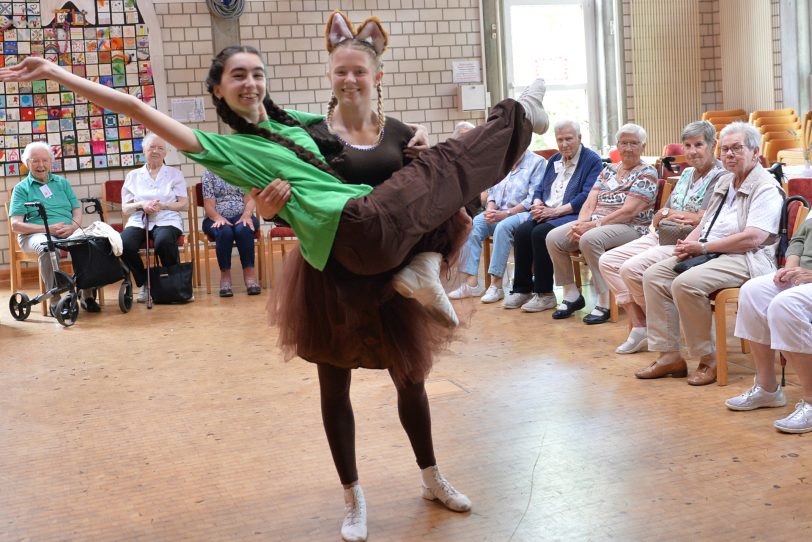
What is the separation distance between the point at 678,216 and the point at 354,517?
2.85m

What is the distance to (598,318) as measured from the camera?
5.98 m

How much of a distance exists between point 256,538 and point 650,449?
153cm

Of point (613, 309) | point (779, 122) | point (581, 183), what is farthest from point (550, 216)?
point (779, 122)

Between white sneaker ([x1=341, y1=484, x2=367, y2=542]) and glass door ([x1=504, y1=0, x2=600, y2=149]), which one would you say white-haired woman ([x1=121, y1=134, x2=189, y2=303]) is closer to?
glass door ([x1=504, y1=0, x2=600, y2=149])

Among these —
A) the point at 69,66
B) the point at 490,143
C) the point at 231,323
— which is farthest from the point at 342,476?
the point at 69,66

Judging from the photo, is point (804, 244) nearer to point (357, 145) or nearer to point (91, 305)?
point (357, 145)

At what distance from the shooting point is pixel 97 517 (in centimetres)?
316

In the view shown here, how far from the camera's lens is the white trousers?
3.67 m

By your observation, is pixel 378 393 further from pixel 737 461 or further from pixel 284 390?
pixel 737 461

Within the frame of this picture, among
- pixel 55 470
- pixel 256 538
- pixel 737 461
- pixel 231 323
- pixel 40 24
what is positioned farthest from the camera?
pixel 40 24

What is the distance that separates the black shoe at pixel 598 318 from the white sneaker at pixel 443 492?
3.04 meters

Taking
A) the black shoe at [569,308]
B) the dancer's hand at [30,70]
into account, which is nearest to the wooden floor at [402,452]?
the black shoe at [569,308]

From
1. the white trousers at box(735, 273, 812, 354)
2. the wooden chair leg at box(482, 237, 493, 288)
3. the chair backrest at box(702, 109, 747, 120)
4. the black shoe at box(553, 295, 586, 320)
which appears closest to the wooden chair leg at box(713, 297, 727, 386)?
Answer: the white trousers at box(735, 273, 812, 354)

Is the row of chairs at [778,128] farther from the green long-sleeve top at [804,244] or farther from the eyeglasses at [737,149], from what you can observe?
the green long-sleeve top at [804,244]
